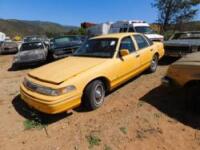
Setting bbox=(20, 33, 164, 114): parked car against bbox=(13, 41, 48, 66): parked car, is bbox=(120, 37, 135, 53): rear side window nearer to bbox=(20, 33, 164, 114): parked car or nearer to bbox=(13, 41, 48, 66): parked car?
bbox=(20, 33, 164, 114): parked car

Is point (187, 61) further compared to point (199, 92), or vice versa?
point (187, 61)

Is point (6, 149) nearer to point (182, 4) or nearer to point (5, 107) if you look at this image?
point (5, 107)

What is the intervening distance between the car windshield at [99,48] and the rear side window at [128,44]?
0.74ft

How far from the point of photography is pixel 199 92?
4.15 metres

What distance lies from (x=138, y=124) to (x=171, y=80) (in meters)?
1.23

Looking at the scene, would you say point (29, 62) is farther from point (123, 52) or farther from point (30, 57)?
point (123, 52)

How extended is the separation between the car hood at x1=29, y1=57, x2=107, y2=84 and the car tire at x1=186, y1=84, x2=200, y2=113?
6.63 ft

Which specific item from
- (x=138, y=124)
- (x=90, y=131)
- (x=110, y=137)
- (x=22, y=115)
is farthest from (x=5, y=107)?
(x=138, y=124)

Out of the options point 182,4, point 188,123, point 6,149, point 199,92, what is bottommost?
point 6,149

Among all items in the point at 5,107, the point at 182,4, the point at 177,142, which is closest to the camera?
the point at 177,142

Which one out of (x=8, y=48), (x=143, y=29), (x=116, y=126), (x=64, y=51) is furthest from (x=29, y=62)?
(x=8, y=48)

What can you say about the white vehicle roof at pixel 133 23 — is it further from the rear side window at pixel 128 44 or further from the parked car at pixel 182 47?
the rear side window at pixel 128 44

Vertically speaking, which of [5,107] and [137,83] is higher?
[137,83]

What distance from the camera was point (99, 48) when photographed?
5859 millimetres
